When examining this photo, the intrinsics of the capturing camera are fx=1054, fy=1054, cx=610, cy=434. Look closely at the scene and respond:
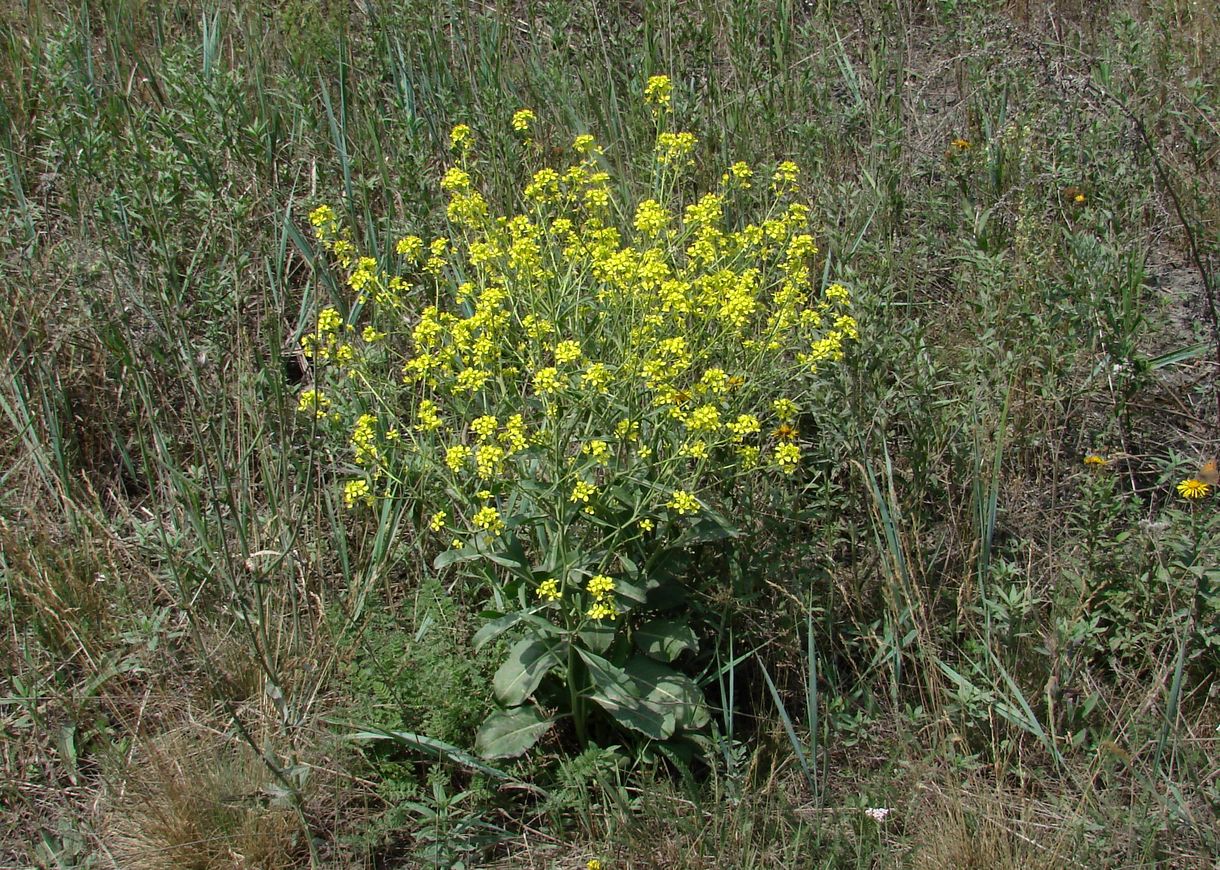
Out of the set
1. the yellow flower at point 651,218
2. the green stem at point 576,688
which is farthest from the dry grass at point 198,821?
the yellow flower at point 651,218

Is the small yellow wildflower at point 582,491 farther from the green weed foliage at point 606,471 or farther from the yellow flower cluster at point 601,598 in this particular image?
the yellow flower cluster at point 601,598

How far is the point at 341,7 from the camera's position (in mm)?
4348

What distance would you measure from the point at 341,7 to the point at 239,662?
9.23ft

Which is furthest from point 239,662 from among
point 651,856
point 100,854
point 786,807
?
point 786,807

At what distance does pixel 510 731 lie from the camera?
2572mm

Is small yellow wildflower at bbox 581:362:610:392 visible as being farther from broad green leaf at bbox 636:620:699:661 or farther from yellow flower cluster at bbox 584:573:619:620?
broad green leaf at bbox 636:620:699:661

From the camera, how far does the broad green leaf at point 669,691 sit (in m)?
2.53

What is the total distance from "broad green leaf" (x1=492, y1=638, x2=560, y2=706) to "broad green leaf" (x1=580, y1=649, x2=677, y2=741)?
0.10 m

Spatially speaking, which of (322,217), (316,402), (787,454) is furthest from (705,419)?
(322,217)

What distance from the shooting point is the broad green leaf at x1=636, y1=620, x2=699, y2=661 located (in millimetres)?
2549

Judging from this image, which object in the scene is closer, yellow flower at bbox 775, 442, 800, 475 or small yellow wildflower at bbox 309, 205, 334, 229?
yellow flower at bbox 775, 442, 800, 475

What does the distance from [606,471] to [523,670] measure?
515 mm

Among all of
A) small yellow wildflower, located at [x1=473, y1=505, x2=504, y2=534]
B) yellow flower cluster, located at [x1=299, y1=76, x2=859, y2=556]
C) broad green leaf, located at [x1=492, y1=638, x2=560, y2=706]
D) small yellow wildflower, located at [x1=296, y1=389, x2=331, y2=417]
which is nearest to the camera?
small yellow wildflower, located at [x1=473, y1=505, x2=504, y2=534]

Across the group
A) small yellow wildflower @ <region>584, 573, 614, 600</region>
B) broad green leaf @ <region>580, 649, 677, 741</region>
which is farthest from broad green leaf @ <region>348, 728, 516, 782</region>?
small yellow wildflower @ <region>584, 573, 614, 600</region>
